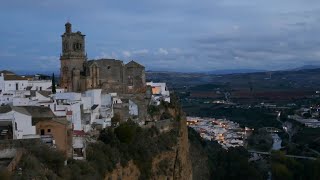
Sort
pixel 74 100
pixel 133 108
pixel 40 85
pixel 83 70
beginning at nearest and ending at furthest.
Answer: pixel 74 100 < pixel 133 108 < pixel 40 85 < pixel 83 70

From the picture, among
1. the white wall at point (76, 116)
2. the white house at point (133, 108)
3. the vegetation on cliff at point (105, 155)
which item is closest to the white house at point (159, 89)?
the vegetation on cliff at point (105, 155)

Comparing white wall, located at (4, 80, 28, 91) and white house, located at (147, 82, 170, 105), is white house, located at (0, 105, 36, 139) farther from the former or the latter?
white house, located at (147, 82, 170, 105)

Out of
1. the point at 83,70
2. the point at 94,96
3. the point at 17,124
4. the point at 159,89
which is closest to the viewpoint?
the point at 17,124

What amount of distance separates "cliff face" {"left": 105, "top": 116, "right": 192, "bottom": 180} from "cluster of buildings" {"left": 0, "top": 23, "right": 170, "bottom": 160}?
2.09 metres

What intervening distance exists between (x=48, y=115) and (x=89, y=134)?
2751mm

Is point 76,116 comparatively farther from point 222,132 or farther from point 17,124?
point 222,132

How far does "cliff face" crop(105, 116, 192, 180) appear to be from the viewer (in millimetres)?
22936

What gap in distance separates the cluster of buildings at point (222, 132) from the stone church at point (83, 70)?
27.2 meters

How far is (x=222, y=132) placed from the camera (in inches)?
2788

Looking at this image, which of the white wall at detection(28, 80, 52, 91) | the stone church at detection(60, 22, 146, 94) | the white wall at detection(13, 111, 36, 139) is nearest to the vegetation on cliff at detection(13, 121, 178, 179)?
the white wall at detection(13, 111, 36, 139)

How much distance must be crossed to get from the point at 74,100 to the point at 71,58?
8.70m

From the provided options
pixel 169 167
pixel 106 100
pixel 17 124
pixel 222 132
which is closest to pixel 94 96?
pixel 106 100

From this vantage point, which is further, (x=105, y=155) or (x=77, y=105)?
(x=77, y=105)

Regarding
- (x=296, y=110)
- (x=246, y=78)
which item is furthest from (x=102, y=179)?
(x=246, y=78)
